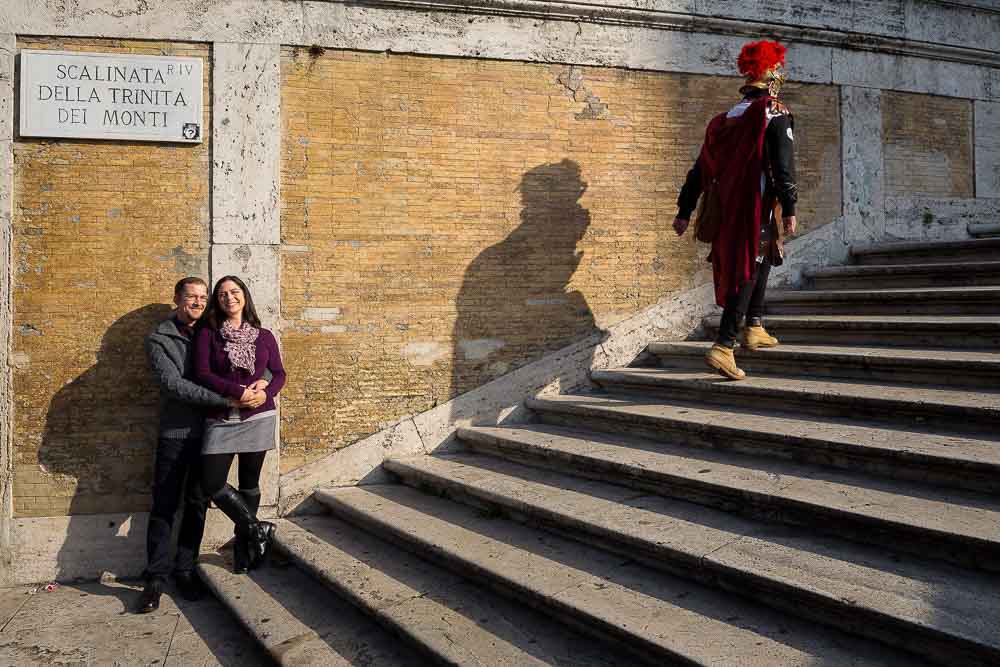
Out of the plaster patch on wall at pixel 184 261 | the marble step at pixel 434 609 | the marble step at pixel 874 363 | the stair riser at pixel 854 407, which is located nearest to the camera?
the marble step at pixel 434 609

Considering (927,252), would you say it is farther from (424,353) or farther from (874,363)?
(424,353)

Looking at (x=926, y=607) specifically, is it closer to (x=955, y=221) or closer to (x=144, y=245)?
(x=144, y=245)

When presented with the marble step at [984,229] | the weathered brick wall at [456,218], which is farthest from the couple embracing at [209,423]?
the marble step at [984,229]

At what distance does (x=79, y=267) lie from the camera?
505 centimetres

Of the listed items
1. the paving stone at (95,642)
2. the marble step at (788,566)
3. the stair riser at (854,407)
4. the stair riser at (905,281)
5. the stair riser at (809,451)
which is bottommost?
the paving stone at (95,642)

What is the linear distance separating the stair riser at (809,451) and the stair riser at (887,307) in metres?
1.87

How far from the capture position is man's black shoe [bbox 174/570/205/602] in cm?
441

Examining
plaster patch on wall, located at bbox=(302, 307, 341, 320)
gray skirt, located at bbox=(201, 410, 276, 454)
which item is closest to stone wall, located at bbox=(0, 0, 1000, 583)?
plaster patch on wall, located at bbox=(302, 307, 341, 320)

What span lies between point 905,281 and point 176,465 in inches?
213

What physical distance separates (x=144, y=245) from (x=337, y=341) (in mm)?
1514

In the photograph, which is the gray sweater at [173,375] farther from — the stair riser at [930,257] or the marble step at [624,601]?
the stair riser at [930,257]

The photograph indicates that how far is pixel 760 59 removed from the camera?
4.61m

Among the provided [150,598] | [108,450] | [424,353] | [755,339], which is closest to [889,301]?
[755,339]

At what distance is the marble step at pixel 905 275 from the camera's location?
5066 mm
